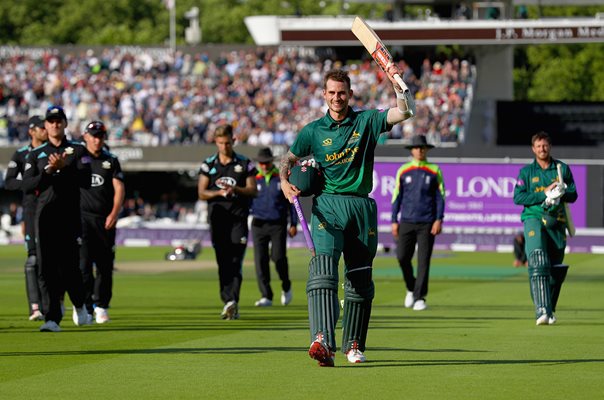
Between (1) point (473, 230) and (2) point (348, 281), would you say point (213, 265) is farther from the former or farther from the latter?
(2) point (348, 281)

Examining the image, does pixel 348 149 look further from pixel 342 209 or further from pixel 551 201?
pixel 551 201

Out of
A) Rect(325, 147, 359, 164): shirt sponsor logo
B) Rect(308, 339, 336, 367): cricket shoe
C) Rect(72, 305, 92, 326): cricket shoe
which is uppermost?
Rect(325, 147, 359, 164): shirt sponsor logo

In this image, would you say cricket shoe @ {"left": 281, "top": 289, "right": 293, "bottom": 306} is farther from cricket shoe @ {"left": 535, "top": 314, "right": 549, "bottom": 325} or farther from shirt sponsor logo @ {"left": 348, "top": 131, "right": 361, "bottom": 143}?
shirt sponsor logo @ {"left": 348, "top": 131, "right": 361, "bottom": 143}

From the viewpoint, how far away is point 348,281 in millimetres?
10992

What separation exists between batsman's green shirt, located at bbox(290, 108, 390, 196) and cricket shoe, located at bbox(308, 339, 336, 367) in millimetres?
1224

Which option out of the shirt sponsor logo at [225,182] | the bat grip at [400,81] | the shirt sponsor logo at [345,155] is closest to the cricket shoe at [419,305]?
the shirt sponsor logo at [225,182]

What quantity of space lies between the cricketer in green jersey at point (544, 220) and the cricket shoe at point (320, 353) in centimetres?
498

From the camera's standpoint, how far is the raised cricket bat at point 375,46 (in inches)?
409

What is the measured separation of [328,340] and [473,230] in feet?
103

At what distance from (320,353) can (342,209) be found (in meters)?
1.14

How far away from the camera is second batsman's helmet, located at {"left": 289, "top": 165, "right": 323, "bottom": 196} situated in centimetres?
1080

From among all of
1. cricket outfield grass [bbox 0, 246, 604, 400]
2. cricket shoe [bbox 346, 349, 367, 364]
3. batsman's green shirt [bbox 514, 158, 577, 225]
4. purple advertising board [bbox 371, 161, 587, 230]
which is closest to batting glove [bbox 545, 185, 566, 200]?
batsman's green shirt [bbox 514, 158, 577, 225]

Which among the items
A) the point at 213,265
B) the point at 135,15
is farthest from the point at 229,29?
the point at 213,265

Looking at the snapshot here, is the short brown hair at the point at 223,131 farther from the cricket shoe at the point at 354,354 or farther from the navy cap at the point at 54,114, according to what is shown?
the cricket shoe at the point at 354,354
